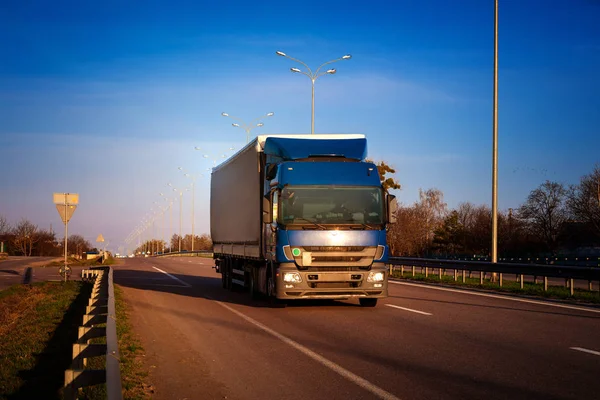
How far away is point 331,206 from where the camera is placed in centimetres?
1495

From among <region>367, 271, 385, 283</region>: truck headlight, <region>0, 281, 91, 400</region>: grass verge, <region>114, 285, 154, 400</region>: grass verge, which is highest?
<region>367, 271, 385, 283</region>: truck headlight

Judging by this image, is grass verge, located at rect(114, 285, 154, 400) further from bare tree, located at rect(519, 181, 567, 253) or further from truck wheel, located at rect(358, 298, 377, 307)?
bare tree, located at rect(519, 181, 567, 253)

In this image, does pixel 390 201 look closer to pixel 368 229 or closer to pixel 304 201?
pixel 368 229

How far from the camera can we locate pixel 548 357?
9070 millimetres

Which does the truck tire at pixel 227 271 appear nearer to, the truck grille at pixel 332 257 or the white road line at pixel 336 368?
the truck grille at pixel 332 257

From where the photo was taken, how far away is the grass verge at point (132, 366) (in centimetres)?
722

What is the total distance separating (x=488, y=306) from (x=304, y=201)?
5.24 meters

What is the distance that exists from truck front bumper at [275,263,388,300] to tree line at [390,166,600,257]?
142ft

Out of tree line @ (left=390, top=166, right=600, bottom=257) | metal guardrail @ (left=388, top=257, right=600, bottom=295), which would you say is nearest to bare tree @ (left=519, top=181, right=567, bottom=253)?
tree line @ (left=390, top=166, right=600, bottom=257)

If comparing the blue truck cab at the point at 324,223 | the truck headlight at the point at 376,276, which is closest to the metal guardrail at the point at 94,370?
the blue truck cab at the point at 324,223

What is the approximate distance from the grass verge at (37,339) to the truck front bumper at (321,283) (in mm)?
4279

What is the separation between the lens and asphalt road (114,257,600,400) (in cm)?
730

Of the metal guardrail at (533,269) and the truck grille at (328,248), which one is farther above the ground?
the truck grille at (328,248)

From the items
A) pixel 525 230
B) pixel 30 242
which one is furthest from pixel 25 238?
pixel 525 230
